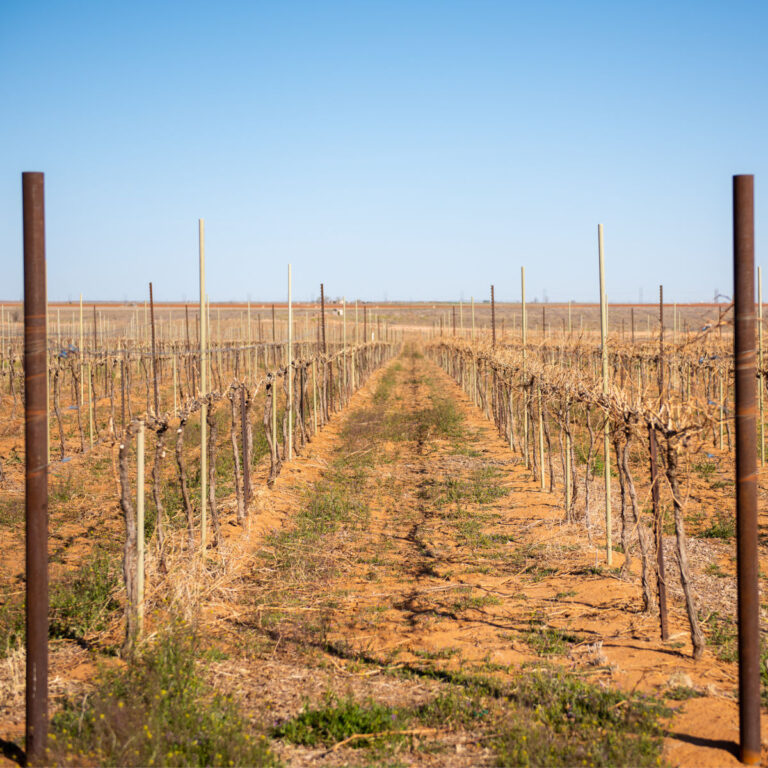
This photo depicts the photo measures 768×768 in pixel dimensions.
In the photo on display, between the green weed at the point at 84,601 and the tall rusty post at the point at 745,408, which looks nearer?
the tall rusty post at the point at 745,408

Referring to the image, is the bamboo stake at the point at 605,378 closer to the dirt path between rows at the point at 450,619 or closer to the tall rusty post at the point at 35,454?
the dirt path between rows at the point at 450,619

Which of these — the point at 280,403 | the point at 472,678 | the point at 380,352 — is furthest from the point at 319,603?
the point at 380,352

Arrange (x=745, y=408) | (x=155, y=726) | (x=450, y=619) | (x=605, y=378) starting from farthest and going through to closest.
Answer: (x=605, y=378) → (x=450, y=619) → (x=745, y=408) → (x=155, y=726)

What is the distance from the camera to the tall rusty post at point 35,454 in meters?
3.77

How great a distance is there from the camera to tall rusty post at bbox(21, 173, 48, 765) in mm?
3770

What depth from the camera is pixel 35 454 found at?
385 centimetres

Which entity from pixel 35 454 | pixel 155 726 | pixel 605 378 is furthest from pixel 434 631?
pixel 35 454

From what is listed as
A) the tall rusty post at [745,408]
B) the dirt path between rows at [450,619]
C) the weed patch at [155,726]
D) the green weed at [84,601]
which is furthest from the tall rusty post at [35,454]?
the tall rusty post at [745,408]

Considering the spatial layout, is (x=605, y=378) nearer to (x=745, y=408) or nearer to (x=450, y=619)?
(x=450, y=619)

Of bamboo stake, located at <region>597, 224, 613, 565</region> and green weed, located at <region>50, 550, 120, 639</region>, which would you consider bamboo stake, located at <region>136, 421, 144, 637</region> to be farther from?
bamboo stake, located at <region>597, 224, 613, 565</region>

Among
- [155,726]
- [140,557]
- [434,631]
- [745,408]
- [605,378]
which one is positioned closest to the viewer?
[155,726]

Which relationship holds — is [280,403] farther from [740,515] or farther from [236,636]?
[740,515]

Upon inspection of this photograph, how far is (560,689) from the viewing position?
4.37m

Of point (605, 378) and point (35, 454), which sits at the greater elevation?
point (605, 378)
